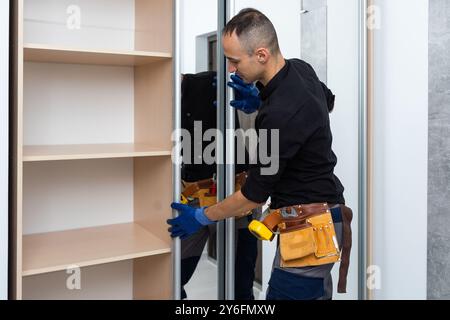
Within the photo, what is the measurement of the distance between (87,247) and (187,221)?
414mm

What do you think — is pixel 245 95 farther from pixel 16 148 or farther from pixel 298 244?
pixel 16 148

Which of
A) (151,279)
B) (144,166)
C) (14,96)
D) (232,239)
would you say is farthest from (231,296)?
(14,96)

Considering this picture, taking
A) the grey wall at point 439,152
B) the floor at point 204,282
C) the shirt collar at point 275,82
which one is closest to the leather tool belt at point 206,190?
the floor at point 204,282

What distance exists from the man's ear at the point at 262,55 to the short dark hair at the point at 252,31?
0.01m

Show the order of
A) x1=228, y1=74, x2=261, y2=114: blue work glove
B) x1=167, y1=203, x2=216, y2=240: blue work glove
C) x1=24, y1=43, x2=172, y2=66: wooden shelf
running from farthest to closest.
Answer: x1=228, y1=74, x2=261, y2=114: blue work glove < x1=167, y1=203, x2=216, y2=240: blue work glove < x1=24, y1=43, x2=172, y2=66: wooden shelf

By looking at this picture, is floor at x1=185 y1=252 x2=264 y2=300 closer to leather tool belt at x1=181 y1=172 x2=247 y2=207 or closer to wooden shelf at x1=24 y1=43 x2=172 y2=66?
leather tool belt at x1=181 y1=172 x2=247 y2=207

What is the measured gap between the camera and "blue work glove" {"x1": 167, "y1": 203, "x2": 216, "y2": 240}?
1.69 meters

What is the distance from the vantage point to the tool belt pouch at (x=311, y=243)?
1.49 metres

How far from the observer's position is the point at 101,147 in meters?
1.81

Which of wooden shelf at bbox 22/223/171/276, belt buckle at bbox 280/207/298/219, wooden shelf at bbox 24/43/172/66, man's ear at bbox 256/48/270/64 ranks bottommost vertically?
wooden shelf at bbox 22/223/171/276

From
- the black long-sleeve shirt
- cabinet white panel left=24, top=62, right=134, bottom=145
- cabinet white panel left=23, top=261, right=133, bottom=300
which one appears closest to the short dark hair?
the black long-sleeve shirt

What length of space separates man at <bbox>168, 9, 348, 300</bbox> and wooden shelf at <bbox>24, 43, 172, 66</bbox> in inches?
13.9

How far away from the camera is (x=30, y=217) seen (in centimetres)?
188

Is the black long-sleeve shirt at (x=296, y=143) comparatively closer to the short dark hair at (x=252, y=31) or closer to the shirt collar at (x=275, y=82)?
the shirt collar at (x=275, y=82)
